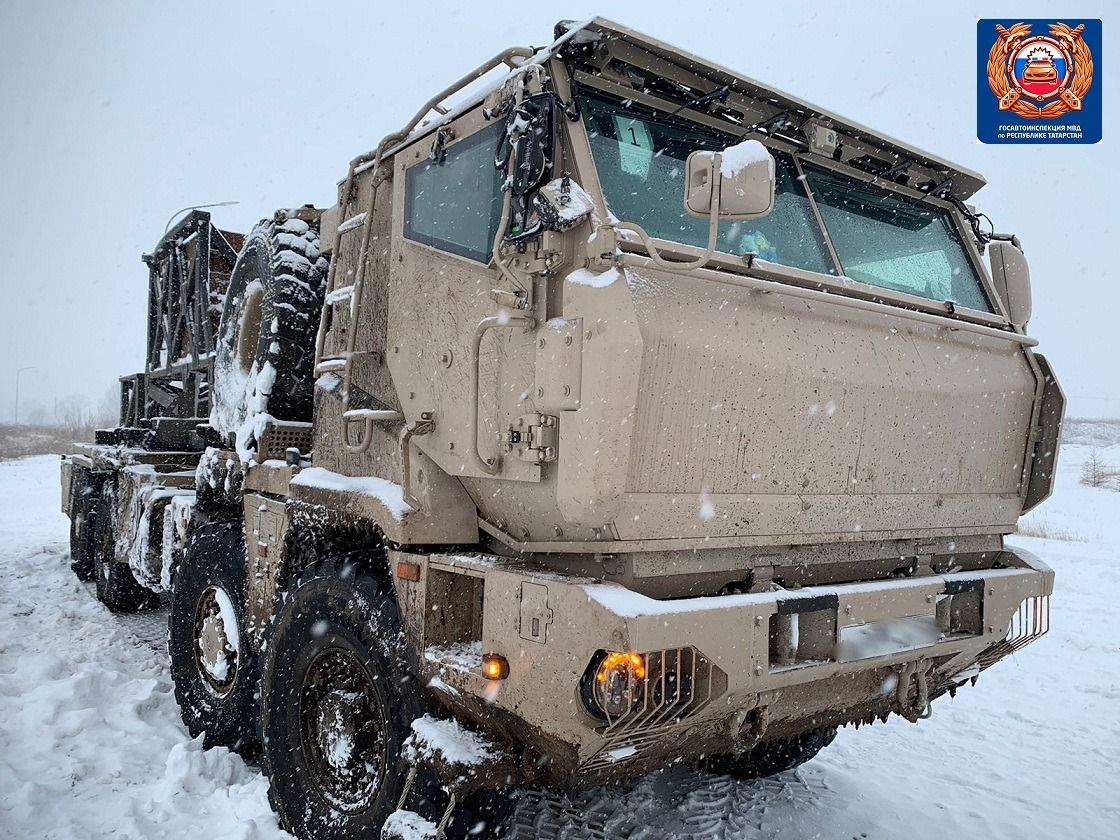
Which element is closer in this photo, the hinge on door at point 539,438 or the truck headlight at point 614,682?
the truck headlight at point 614,682

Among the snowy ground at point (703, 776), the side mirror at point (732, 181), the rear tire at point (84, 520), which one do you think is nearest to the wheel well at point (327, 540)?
the snowy ground at point (703, 776)

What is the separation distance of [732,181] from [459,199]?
3.83 ft

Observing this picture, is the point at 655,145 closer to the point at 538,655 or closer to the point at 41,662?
the point at 538,655

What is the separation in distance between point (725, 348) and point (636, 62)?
106 centimetres

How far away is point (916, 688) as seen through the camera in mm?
3338

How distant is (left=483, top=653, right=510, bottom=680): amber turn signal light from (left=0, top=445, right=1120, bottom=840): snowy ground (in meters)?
1.51

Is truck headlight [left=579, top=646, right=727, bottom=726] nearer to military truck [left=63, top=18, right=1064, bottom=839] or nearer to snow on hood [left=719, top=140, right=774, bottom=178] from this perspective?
military truck [left=63, top=18, right=1064, bottom=839]

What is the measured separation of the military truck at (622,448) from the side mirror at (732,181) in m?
0.01

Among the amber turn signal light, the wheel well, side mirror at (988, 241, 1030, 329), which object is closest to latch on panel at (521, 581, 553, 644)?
the amber turn signal light

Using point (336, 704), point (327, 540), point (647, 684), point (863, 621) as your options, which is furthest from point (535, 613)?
point (327, 540)

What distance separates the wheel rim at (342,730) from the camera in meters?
3.21

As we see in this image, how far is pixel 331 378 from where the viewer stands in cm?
385

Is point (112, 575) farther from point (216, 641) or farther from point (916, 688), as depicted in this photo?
point (916, 688)

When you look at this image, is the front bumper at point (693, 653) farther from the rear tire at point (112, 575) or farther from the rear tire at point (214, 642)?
the rear tire at point (112, 575)
